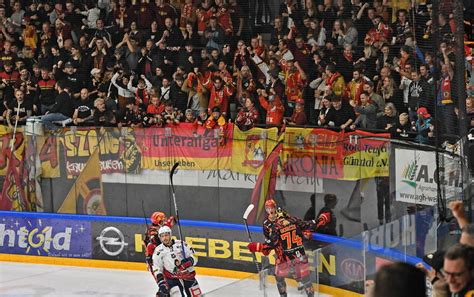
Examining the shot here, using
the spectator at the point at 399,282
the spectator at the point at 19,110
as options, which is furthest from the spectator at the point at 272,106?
the spectator at the point at 399,282

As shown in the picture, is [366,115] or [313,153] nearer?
[366,115]

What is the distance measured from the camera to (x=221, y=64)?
45.4 feet

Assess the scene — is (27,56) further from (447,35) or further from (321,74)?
(447,35)

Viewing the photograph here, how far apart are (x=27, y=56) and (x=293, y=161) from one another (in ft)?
16.9

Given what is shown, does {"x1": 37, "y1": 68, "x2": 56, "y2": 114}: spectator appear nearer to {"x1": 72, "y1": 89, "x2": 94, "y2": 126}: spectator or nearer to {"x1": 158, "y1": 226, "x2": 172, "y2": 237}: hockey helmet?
{"x1": 72, "y1": 89, "x2": 94, "y2": 126}: spectator


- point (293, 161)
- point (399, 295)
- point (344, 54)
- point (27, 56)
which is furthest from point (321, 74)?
point (399, 295)

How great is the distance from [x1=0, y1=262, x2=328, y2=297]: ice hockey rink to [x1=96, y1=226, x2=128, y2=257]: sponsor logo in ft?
0.97

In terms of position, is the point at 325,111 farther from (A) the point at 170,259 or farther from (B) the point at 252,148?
(A) the point at 170,259

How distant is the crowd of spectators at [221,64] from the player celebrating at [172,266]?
273 cm

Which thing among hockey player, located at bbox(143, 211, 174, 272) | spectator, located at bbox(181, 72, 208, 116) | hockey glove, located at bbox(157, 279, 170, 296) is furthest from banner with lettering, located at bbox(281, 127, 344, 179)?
hockey glove, located at bbox(157, 279, 170, 296)

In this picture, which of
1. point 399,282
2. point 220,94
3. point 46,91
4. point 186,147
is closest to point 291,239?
point 186,147

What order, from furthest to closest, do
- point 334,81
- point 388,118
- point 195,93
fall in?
1. point 195,93
2. point 334,81
3. point 388,118

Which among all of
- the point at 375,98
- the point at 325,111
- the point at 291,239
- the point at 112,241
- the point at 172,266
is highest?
the point at 375,98

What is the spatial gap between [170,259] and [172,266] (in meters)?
0.08
